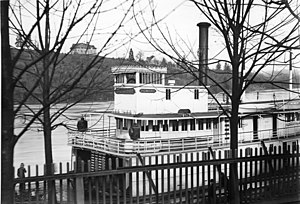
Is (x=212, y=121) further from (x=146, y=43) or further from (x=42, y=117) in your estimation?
(x=42, y=117)

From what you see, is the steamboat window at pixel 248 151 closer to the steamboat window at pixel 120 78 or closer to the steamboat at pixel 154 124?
the steamboat at pixel 154 124

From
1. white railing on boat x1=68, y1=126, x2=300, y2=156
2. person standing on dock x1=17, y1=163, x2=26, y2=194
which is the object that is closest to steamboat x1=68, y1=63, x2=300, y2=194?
white railing on boat x1=68, y1=126, x2=300, y2=156

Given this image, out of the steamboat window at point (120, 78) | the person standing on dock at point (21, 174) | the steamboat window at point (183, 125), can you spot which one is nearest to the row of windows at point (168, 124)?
the steamboat window at point (183, 125)

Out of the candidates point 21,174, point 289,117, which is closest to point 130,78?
point 21,174

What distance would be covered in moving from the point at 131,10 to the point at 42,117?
391 mm

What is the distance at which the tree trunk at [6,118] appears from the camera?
0.89m

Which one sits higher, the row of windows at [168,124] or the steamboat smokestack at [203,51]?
the steamboat smokestack at [203,51]

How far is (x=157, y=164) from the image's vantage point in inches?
42.9

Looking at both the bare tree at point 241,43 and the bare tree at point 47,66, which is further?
the bare tree at point 241,43

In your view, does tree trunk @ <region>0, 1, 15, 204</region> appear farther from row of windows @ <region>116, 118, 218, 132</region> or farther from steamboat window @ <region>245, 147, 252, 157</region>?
steamboat window @ <region>245, 147, 252, 157</region>

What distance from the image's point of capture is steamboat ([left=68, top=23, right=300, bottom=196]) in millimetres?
1015

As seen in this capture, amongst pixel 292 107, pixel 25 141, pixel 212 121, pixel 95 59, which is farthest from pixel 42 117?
pixel 292 107

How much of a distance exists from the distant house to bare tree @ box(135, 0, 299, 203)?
25cm

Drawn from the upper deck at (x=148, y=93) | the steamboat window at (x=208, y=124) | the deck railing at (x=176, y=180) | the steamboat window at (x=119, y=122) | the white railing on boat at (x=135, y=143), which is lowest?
the deck railing at (x=176, y=180)
